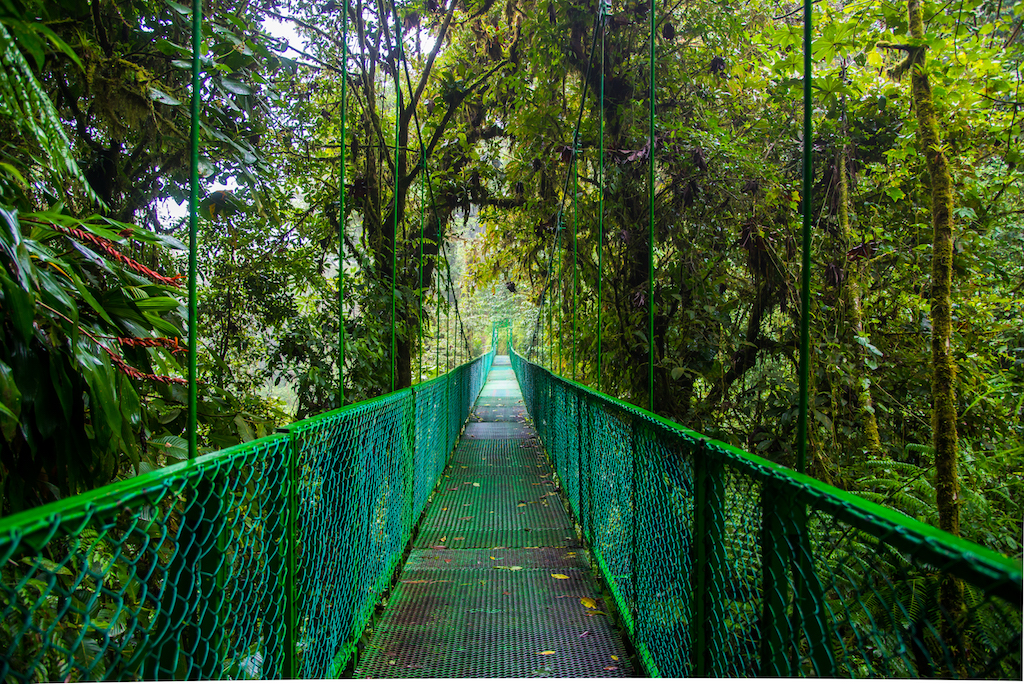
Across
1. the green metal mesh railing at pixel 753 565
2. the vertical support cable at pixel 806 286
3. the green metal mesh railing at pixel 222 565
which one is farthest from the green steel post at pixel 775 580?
the green metal mesh railing at pixel 222 565

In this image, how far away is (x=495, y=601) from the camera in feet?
6.81

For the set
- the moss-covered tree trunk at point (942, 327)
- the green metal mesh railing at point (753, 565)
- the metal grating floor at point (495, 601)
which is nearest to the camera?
the green metal mesh railing at point (753, 565)

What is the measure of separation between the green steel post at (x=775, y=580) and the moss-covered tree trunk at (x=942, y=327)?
1.58m

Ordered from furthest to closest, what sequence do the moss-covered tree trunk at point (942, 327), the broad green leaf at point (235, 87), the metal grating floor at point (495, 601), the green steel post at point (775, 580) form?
the moss-covered tree trunk at point (942, 327) → the broad green leaf at point (235, 87) → the metal grating floor at point (495, 601) → the green steel post at point (775, 580)

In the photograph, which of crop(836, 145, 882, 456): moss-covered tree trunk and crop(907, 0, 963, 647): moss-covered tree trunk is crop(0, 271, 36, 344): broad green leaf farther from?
crop(836, 145, 882, 456): moss-covered tree trunk

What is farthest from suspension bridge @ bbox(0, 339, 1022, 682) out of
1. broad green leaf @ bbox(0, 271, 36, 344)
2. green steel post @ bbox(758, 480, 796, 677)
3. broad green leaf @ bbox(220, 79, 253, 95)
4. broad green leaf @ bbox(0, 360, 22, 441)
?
broad green leaf @ bbox(220, 79, 253, 95)

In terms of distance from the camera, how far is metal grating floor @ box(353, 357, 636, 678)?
64.7 inches

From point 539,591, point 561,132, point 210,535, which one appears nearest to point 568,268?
point 561,132

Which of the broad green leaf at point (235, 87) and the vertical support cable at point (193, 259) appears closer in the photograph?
the vertical support cable at point (193, 259)

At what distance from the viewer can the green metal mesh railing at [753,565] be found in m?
0.57

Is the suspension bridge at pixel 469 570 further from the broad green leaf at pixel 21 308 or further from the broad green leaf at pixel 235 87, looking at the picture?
the broad green leaf at pixel 235 87

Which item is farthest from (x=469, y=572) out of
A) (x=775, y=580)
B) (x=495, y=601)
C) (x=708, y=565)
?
(x=775, y=580)

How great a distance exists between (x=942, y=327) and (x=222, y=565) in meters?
2.46

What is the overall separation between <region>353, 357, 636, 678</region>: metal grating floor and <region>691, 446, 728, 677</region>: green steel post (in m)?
0.59
